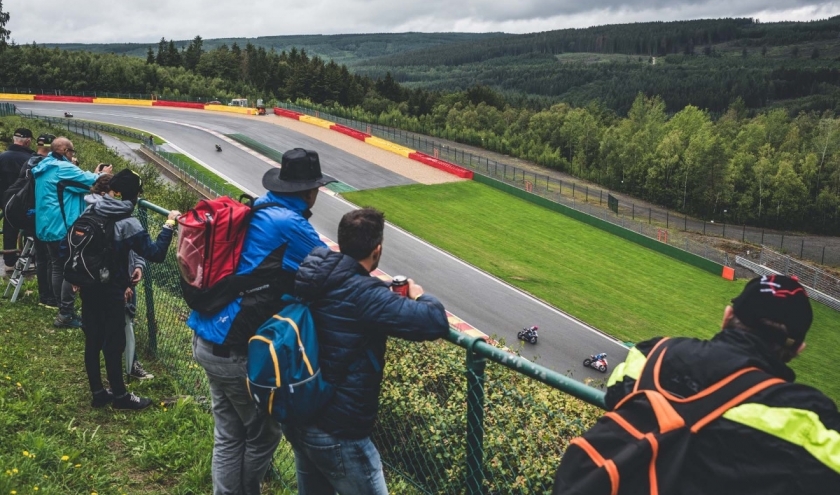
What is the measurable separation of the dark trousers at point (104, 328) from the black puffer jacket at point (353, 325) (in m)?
3.38

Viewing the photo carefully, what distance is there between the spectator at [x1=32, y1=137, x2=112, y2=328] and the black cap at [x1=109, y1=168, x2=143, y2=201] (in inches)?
47.2

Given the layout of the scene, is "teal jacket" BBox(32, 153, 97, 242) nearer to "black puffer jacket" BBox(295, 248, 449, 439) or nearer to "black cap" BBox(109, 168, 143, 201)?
"black cap" BBox(109, 168, 143, 201)

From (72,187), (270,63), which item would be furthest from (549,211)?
(270,63)

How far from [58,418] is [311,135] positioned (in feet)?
194

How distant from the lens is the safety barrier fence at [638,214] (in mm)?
51125

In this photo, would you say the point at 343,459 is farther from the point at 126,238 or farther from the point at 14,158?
the point at 14,158

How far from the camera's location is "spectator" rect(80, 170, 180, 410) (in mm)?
5688

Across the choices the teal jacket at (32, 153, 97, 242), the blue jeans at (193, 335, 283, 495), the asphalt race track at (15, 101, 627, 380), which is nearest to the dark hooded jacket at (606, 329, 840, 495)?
the blue jeans at (193, 335, 283, 495)

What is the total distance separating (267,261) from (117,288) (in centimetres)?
282

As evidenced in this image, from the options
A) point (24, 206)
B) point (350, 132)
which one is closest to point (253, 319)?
point (24, 206)

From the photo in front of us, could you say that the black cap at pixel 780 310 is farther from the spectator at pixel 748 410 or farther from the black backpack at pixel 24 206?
the black backpack at pixel 24 206

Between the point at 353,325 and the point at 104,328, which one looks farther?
the point at 104,328

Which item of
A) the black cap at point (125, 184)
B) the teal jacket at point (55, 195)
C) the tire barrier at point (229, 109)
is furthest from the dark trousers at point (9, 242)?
the tire barrier at point (229, 109)

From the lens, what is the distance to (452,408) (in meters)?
6.02
